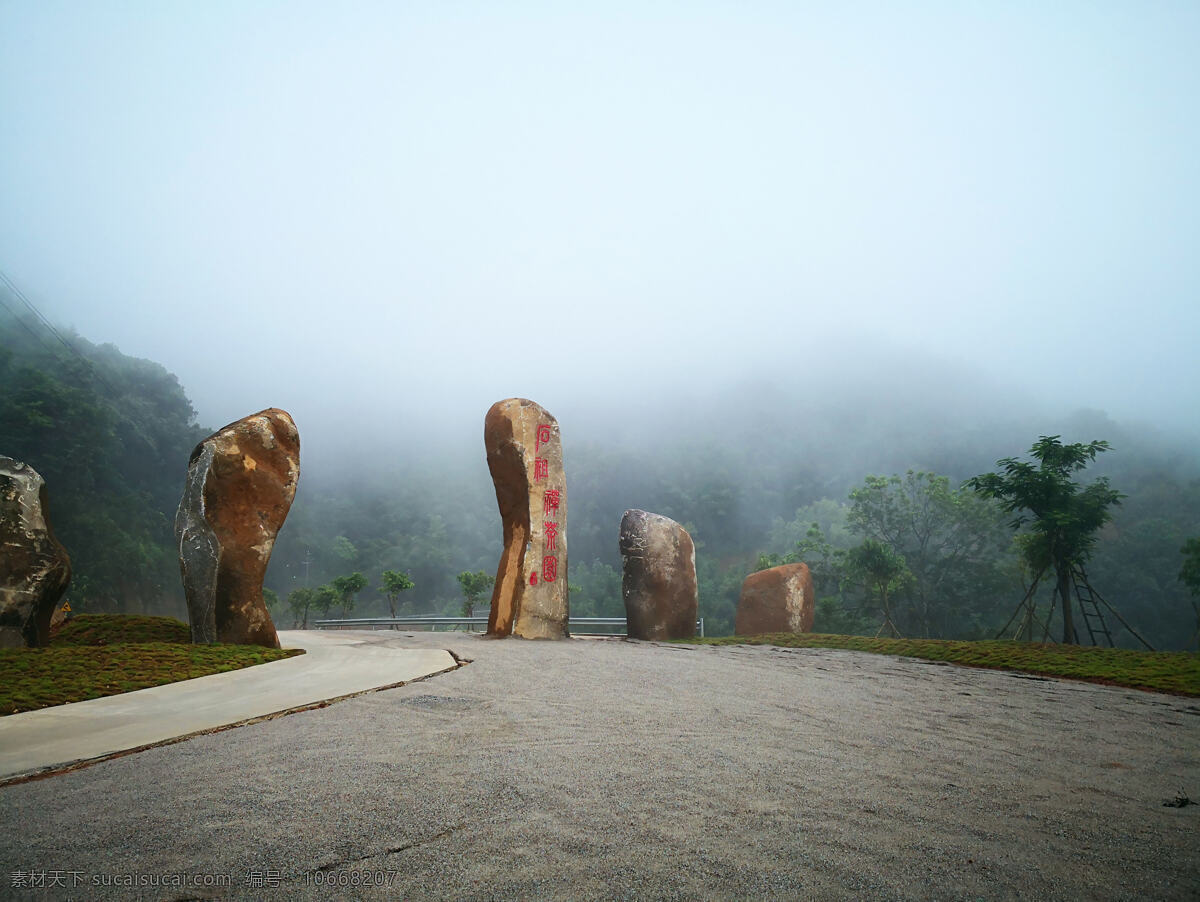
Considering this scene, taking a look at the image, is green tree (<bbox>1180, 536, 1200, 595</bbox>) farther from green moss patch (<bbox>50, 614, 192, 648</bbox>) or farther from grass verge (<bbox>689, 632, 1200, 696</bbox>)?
green moss patch (<bbox>50, 614, 192, 648</bbox>)

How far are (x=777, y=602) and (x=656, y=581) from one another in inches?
138

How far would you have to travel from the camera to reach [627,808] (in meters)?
2.23

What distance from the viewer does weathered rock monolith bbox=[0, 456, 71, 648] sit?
6.47 meters

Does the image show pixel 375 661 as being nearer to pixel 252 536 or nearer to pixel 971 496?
pixel 252 536

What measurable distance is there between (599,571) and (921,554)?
57.8ft

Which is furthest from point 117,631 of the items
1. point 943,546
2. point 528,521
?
point 943,546

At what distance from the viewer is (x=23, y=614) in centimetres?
653

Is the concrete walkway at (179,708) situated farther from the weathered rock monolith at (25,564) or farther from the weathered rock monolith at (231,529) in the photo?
the weathered rock monolith at (25,564)

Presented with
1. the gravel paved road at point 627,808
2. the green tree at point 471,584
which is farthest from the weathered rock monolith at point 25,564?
the green tree at point 471,584

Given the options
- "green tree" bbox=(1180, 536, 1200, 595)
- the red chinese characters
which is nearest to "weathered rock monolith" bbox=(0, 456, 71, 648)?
the red chinese characters

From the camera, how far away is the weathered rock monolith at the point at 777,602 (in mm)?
13766

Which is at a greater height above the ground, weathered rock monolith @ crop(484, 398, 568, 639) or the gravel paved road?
weathered rock monolith @ crop(484, 398, 568, 639)

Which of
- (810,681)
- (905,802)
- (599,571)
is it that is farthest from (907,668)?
(599,571)

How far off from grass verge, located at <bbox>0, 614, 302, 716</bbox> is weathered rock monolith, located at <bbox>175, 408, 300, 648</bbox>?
456mm
